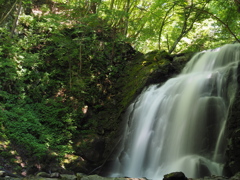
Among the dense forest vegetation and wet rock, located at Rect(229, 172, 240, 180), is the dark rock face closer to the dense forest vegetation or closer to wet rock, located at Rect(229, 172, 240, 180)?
wet rock, located at Rect(229, 172, 240, 180)

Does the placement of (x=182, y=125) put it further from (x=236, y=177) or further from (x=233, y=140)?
(x=236, y=177)

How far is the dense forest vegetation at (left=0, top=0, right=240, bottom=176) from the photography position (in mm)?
7086

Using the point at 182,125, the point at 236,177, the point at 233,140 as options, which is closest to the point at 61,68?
the point at 182,125

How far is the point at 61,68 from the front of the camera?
10.7 m

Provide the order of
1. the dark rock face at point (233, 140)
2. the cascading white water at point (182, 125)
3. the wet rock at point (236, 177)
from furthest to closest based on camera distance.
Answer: the cascading white water at point (182, 125) < the dark rock face at point (233, 140) < the wet rock at point (236, 177)

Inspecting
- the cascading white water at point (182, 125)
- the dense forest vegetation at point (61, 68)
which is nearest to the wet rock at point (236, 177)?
the cascading white water at point (182, 125)

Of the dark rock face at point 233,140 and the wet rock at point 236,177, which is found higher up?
the dark rock face at point 233,140

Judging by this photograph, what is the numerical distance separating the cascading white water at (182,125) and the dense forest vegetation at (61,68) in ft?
5.00

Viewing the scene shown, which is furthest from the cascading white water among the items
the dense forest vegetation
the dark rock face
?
the dense forest vegetation

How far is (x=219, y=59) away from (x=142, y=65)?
3.71 metres

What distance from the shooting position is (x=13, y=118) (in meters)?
7.17

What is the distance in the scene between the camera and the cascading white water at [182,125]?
6.12 metres

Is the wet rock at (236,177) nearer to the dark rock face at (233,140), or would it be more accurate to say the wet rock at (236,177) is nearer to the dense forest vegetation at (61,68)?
the dark rock face at (233,140)

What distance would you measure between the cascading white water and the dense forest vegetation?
1.52 meters
